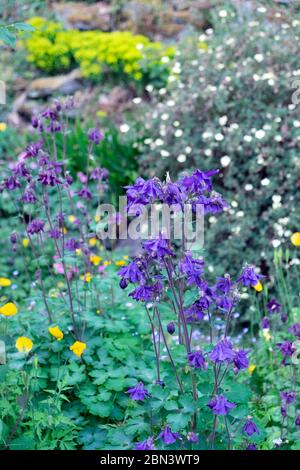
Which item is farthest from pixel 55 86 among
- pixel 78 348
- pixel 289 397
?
pixel 289 397

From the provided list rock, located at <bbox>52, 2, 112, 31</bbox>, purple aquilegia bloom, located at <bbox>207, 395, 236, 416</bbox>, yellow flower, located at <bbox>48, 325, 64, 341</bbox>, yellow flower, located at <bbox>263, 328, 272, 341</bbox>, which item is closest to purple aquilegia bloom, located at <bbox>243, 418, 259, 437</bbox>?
purple aquilegia bloom, located at <bbox>207, 395, 236, 416</bbox>

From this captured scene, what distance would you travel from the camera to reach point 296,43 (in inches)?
200

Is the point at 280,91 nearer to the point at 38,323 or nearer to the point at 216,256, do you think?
the point at 216,256

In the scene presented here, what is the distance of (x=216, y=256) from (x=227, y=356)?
2.69 m

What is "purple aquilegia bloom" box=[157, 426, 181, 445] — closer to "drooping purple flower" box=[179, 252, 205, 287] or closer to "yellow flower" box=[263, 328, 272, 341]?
"drooping purple flower" box=[179, 252, 205, 287]

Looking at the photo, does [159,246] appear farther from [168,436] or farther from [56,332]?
[56,332]

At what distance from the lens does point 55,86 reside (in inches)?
310

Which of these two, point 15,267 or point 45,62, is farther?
point 45,62

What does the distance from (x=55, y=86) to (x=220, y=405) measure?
20.0 feet

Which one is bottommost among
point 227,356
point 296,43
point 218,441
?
point 218,441

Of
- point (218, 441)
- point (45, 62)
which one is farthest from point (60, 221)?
point (45, 62)

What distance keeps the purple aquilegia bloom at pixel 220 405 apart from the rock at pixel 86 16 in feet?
23.2

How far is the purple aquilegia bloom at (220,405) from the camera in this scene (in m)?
2.25

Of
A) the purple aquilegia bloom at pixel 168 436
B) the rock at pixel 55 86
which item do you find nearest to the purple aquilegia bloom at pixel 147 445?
the purple aquilegia bloom at pixel 168 436
